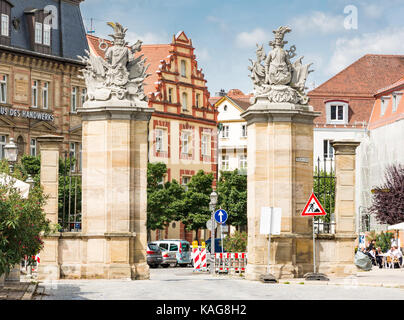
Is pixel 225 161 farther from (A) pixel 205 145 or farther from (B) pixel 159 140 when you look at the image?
(B) pixel 159 140

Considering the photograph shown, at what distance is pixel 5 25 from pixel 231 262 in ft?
105

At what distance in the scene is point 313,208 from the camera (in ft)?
94.9

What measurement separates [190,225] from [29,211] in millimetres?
46133

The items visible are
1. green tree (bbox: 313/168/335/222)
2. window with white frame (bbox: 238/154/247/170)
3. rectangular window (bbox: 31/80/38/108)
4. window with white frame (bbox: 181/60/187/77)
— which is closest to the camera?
green tree (bbox: 313/168/335/222)

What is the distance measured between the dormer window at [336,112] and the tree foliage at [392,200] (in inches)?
755

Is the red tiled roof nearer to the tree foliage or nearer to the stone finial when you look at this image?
the tree foliage

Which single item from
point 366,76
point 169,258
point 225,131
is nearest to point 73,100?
point 169,258

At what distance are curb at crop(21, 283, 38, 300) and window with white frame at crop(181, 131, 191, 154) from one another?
51412 mm

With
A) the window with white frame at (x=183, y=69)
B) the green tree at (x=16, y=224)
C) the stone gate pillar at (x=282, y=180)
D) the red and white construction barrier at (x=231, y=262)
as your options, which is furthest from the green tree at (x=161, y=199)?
the green tree at (x=16, y=224)

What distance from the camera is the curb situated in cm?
2198

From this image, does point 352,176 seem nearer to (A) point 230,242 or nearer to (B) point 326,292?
(B) point 326,292

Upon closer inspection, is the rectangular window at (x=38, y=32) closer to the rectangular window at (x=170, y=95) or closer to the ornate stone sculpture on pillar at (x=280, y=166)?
the rectangular window at (x=170, y=95)

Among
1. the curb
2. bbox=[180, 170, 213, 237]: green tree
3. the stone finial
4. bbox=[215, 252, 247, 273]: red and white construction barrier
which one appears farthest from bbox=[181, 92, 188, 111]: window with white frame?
the curb
